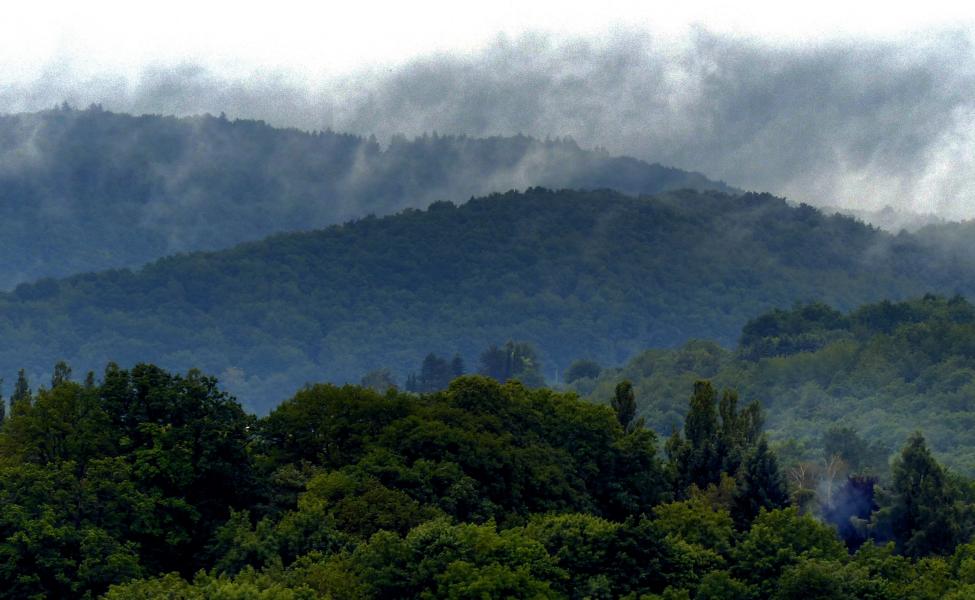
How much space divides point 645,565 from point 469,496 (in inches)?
564

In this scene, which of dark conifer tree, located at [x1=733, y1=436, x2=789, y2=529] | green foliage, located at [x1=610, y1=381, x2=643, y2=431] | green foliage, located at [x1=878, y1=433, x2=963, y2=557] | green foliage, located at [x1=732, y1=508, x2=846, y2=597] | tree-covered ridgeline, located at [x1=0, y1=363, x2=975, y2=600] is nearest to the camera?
tree-covered ridgeline, located at [x1=0, y1=363, x2=975, y2=600]

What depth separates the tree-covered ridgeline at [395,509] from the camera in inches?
3199

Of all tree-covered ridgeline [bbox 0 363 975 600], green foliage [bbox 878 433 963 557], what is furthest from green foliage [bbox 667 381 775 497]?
green foliage [bbox 878 433 963 557]

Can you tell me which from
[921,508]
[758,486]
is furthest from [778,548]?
[921,508]

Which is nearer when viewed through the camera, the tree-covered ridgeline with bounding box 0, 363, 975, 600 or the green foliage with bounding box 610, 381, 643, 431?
the tree-covered ridgeline with bounding box 0, 363, 975, 600

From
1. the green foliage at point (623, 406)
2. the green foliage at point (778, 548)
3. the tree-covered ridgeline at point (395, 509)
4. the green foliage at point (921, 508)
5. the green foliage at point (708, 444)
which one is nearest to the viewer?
the tree-covered ridgeline at point (395, 509)

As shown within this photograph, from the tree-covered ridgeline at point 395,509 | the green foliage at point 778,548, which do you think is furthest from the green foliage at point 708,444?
the green foliage at point 778,548

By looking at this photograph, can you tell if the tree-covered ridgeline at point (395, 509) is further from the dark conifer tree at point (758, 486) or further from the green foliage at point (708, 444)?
the green foliage at point (708, 444)

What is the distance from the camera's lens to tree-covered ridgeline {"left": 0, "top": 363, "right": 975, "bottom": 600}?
267ft

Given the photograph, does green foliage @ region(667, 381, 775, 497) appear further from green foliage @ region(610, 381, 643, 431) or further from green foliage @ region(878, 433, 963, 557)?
green foliage @ region(878, 433, 963, 557)

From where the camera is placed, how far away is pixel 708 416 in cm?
12719

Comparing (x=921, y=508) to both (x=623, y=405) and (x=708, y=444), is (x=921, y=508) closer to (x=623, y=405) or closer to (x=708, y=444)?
(x=708, y=444)

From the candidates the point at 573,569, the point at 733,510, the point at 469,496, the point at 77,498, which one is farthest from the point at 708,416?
the point at 77,498

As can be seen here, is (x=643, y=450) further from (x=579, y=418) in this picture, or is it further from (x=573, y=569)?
(x=573, y=569)
